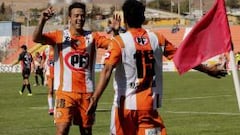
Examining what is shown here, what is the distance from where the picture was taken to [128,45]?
8.18m

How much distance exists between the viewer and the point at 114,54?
8.13m

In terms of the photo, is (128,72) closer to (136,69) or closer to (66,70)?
(136,69)

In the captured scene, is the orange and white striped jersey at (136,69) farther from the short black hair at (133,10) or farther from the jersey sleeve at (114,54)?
the short black hair at (133,10)

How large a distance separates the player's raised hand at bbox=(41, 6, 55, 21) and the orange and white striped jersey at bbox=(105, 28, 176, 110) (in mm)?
1717

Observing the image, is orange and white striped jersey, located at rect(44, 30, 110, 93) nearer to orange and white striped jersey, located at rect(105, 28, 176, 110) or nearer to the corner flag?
orange and white striped jersey, located at rect(105, 28, 176, 110)

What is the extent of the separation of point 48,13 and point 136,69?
80.1 inches

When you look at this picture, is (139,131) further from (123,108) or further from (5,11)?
(5,11)

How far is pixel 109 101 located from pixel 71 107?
524 inches

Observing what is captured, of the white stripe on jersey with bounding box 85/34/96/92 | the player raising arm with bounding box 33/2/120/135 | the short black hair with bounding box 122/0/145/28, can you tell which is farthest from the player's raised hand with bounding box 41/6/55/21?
the short black hair with bounding box 122/0/145/28

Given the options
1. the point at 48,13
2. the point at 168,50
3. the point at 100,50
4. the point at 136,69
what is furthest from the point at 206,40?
the point at 100,50

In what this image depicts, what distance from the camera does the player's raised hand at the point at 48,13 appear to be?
9.67 meters

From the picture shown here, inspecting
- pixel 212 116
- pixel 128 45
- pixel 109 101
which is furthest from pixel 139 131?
pixel 109 101

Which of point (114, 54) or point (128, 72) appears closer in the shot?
point (114, 54)

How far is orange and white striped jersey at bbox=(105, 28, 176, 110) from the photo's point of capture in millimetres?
8188
